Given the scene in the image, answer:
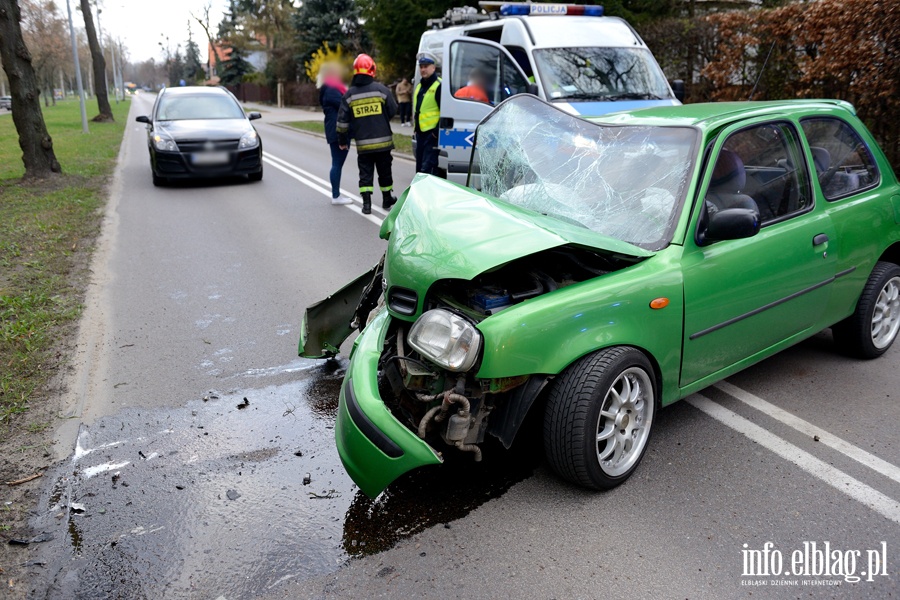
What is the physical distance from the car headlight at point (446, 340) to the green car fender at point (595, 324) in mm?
56

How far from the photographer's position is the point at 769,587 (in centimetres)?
269

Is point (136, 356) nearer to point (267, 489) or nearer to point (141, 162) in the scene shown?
point (267, 489)

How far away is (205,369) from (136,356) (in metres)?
0.63

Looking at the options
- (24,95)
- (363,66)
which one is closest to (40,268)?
(363,66)

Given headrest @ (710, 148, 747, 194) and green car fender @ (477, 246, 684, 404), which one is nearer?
green car fender @ (477, 246, 684, 404)

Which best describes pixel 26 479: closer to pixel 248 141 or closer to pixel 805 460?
pixel 805 460

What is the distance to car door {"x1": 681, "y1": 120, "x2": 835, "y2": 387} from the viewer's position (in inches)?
138

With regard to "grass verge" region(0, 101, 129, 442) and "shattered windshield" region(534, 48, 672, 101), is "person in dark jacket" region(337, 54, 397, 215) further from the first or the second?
"grass verge" region(0, 101, 129, 442)

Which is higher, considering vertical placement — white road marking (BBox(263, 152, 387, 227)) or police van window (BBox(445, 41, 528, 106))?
police van window (BBox(445, 41, 528, 106))

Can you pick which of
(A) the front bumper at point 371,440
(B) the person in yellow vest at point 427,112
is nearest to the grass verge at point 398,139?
(B) the person in yellow vest at point 427,112

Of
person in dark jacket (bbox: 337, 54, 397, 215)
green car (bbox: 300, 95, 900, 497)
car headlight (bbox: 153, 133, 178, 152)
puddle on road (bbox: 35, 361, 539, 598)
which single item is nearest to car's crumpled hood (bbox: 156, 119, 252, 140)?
car headlight (bbox: 153, 133, 178, 152)

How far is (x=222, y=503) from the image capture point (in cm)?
328

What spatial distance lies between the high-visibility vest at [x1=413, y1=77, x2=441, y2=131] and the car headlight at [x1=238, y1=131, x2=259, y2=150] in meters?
4.02

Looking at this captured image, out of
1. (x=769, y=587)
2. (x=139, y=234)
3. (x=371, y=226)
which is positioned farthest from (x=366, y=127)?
(x=769, y=587)
